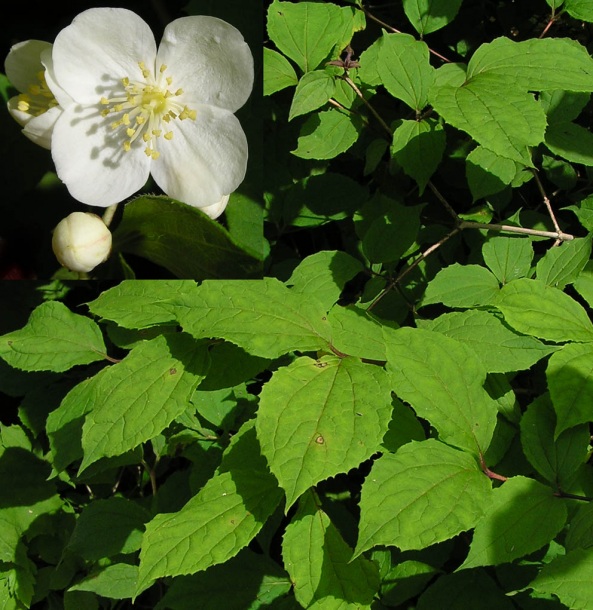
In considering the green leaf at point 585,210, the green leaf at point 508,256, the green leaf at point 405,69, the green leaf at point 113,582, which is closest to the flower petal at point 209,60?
the green leaf at point 405,69

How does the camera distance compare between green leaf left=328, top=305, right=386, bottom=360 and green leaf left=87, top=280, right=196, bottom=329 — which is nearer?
green leaf left=328, top=305, right=386, bottom=360

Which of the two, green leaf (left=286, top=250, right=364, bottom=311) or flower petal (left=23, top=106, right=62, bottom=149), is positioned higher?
flower petal (left=23, top=106, right=62, bottom=149)

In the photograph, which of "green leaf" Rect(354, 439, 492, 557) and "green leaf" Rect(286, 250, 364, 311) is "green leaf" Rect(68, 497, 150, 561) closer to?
"green leaf" Rect(286, 250, 364, 311)

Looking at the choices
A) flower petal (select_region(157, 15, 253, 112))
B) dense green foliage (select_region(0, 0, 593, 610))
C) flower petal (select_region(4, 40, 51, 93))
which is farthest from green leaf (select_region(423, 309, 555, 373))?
flower petal (select_region(4, 40, 51, 93))

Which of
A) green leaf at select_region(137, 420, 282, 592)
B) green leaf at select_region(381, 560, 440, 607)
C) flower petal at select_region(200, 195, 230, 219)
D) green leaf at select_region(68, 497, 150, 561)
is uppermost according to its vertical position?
flower petal at select_region(200, 195, 230, 219)

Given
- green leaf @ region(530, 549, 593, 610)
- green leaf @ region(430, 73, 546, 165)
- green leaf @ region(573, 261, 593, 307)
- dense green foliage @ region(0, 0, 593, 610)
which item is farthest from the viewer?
green leaf @ region(573, 261, 593, 307)

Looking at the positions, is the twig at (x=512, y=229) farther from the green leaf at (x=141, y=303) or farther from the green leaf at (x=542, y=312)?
the green leaf at (x=141, y=303)
